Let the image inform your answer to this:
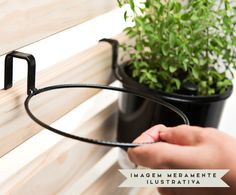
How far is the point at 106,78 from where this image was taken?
802 millimetres

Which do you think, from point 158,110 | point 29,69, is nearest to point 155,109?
point 158,110

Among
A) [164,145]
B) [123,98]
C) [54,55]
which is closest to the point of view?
[164,145]

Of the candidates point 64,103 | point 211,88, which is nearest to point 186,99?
point 211,88

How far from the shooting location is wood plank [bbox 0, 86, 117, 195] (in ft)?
1.97

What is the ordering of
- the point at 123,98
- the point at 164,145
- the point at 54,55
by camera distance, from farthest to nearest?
1. the point at 123,98
2. the point at 54,55
3. the point at 164,145

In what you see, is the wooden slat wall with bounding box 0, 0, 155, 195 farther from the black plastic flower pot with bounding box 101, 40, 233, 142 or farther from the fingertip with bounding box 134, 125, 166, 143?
the fingertip with bounding box 134, 125, 166, 143

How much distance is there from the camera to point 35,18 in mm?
610

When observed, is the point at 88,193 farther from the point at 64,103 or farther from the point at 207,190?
the point at 207,190

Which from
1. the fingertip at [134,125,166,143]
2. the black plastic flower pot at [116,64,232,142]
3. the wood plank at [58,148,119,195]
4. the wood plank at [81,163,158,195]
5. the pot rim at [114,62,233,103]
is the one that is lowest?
the wood plank at [58,148,119,195]

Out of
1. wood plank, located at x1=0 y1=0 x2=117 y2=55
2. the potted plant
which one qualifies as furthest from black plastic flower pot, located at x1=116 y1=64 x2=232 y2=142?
wood plank, located at x1=0 y1=0 x2=117 y2=55

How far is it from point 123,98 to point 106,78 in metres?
0.05

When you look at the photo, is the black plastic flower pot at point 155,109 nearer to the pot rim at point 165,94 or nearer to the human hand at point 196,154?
the pot rim at point 165,94

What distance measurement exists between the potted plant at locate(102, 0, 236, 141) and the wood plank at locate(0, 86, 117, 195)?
1.9 inches

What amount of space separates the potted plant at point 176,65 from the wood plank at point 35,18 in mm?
82
